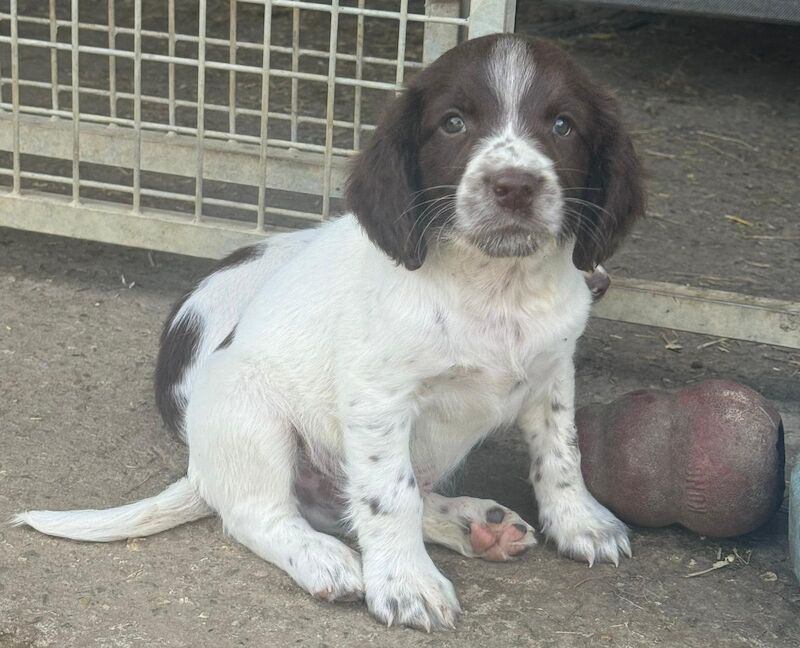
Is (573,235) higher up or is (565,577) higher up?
(573,235)

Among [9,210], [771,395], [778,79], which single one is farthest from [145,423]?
[778,79]

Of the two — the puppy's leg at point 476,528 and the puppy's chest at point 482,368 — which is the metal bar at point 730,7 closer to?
the puppy's chest at point 482,368

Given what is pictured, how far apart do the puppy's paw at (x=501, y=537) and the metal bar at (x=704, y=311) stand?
1.24 metres

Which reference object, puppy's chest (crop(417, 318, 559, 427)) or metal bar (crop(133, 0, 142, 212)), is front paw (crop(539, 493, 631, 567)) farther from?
metal bar (crop(133, 0, 142, 212))

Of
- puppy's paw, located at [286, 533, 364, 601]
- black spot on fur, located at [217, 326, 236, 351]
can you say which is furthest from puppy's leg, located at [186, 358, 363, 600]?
black spot on fur, located at [217, 326, 236, 351]

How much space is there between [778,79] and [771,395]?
4.96 m

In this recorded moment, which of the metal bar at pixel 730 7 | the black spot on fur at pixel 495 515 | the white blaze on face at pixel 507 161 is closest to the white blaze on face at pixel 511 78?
the white blaze on face at pixel 507 161

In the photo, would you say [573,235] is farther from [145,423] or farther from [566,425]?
[145,423]

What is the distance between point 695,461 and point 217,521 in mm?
1422

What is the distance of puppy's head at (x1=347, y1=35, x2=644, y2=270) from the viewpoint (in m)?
3.15

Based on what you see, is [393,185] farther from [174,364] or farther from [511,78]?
[174,364]

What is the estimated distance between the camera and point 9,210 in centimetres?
525

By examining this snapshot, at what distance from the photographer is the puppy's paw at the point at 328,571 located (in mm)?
3336

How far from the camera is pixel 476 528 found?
3604mm
